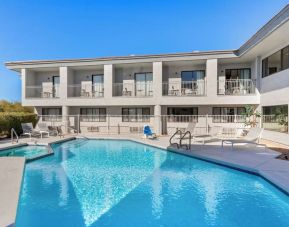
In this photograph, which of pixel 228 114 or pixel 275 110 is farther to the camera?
pixel 228 114

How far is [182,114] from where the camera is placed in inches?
817

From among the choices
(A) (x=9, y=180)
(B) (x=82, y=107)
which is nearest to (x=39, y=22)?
(B) (x=82, y=107)

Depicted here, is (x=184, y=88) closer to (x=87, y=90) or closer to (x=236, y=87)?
(x=236, y=87)

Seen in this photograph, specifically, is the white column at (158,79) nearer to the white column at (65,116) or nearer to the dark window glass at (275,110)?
the dark window glass at (275,110)

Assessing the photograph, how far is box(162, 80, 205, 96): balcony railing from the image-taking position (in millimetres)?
20109

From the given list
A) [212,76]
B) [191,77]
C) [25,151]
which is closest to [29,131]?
[25,151]

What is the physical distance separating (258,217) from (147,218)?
8.32 feet

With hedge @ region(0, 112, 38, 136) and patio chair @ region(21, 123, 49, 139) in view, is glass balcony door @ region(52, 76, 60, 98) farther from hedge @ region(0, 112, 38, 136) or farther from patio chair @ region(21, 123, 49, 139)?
patio chair @ region(21, 123, 49, 139)

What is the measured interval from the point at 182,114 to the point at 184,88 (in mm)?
2304

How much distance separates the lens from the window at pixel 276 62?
13359 mm

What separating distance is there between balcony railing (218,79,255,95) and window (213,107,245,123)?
4.83 feet

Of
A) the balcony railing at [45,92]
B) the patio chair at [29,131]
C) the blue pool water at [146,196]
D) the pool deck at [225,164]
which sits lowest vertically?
the blue pool water at [146,196]

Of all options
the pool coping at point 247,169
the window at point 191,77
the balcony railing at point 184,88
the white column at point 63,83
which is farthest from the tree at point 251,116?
the white column at point 63,83

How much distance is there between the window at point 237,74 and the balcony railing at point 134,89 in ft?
22.2
